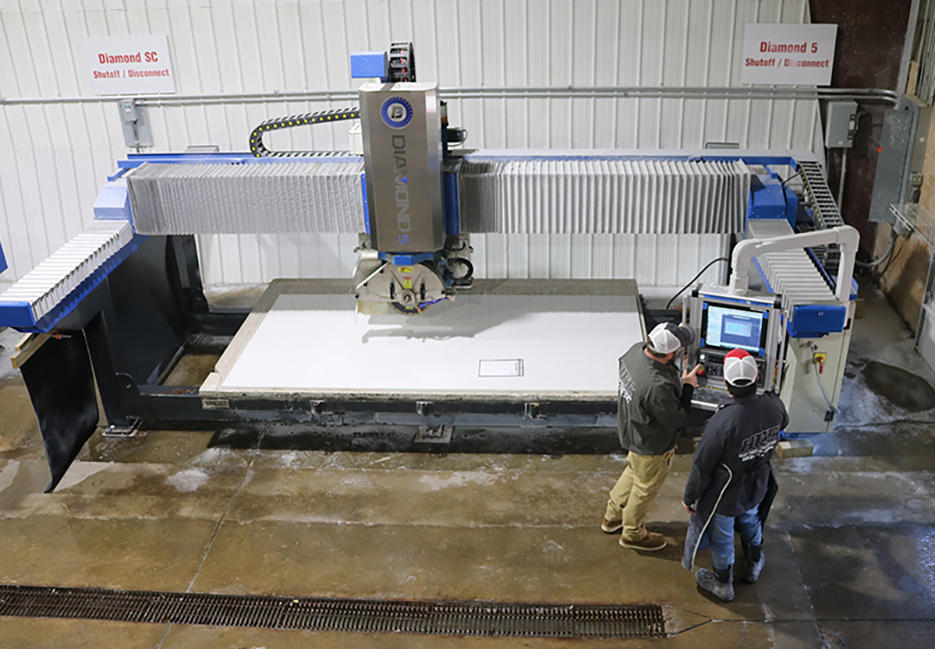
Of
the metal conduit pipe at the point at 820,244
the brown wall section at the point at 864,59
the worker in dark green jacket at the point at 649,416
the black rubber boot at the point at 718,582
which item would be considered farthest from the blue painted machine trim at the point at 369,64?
the brown wall section at the point at 864,59

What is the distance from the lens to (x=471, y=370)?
5.10m

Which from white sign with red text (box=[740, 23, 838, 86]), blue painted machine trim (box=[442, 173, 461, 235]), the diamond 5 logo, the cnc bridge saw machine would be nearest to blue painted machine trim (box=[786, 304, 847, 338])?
the cnc bridge saw machine

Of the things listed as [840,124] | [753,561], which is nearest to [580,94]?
[840,124]

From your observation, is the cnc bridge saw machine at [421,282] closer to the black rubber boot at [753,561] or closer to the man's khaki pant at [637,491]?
the man's khaki pant at [637,491]

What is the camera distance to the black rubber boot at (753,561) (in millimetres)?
4094

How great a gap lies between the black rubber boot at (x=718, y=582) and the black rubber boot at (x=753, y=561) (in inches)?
4.7

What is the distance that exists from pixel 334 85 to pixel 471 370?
3.43 m

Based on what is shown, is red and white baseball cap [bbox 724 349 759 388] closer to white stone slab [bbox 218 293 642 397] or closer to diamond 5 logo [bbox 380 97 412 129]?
white stone slab [bbox 218 293 642 397]

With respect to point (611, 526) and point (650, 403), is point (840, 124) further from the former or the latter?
point (611, 526)

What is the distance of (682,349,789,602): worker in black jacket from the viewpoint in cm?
363

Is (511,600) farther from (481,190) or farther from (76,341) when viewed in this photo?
(76,341)

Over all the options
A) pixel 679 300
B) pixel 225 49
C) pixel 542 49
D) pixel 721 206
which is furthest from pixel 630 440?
pixel 225 49

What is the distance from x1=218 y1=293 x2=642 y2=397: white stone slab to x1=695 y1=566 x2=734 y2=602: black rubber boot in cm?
121

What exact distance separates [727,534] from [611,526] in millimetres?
748
